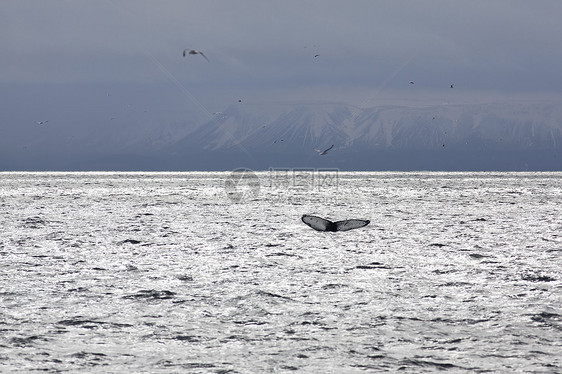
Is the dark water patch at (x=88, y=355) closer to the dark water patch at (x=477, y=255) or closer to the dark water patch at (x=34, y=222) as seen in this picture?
the dark water patch at (x=477, y=255)

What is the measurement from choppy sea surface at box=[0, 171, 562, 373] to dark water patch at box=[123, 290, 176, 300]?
0.08 feet

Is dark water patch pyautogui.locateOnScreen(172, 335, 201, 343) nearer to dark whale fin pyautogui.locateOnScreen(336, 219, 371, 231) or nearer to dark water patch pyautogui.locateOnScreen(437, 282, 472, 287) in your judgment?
dark water patch pyautogui.locateOnScreen(437, 282, 472, 287)

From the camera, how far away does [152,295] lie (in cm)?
585

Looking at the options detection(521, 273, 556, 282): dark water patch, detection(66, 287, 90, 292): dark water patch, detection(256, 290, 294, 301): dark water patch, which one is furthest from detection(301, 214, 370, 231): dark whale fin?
detection(66, 287, 90, 292): dark water patch

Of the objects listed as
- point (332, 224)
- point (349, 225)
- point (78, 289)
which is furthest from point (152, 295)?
point (349, 225)

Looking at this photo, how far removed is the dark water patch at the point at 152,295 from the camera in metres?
5.75

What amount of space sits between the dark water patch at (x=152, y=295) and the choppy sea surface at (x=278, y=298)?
1.0 inches

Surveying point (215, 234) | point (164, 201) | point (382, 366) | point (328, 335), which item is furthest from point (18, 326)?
point (164, 201)

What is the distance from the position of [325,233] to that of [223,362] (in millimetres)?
7049

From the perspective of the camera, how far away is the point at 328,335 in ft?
14.8

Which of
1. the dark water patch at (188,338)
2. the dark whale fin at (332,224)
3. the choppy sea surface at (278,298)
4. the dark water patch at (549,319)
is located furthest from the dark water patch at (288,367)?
the dark whale fin at (332,224)

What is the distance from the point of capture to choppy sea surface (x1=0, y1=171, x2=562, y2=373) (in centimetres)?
402

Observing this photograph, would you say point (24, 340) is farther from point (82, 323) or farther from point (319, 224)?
point (319, 224)

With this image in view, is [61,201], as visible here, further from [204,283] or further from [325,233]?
[204,283]
